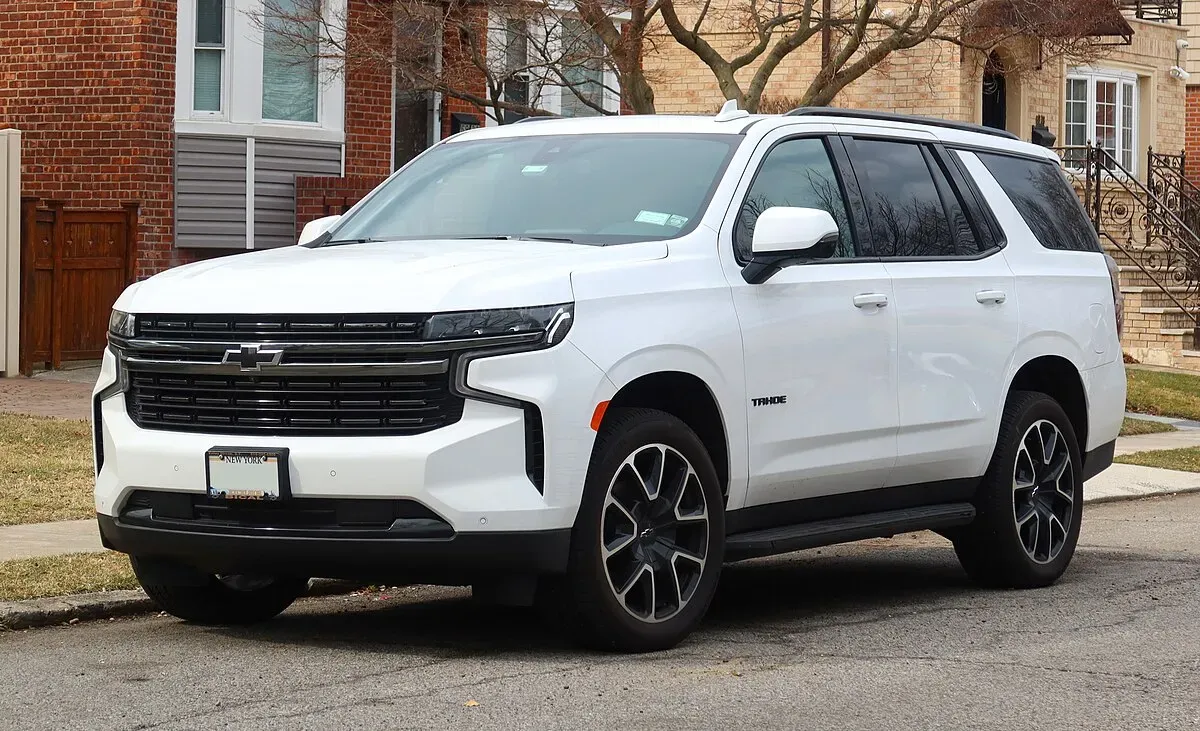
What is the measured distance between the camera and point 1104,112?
33.4m

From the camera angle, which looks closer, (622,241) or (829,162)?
(622,241)

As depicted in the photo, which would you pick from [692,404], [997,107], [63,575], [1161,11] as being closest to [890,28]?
[692,404]

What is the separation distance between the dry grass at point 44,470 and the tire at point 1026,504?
491 centimetres

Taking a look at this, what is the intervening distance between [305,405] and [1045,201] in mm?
4486

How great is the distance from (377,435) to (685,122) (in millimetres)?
2281

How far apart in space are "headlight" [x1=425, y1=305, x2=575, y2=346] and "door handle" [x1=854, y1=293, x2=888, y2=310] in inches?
70.3

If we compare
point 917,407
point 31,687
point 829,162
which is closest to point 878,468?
point 917,407

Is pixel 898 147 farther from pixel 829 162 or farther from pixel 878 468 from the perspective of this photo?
pixel 878 468

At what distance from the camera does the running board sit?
729 centimetres

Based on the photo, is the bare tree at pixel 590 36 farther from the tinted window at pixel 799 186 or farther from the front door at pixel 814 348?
the front door at pixel 814 348

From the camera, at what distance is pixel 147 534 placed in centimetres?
666

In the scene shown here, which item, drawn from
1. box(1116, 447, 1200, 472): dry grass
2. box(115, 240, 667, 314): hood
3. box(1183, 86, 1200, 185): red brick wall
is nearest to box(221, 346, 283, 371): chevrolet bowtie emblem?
box(115, 240, 667, 314): hood

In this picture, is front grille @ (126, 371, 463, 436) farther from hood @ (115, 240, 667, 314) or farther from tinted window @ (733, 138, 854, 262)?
tinted window @ (733, 138, 854, 262)

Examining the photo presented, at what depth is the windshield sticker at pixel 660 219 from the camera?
724cm
